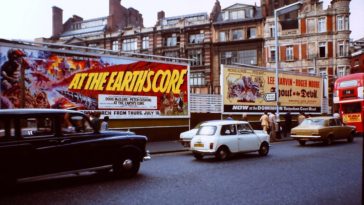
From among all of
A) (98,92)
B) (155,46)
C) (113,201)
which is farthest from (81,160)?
(155,46)

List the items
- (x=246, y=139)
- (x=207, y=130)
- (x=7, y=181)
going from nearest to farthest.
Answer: (x=7, y=181), (x=207, y=130), (x=246, y=139)

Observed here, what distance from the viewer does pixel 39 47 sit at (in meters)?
17.4

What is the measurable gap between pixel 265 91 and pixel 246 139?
49.0 feet

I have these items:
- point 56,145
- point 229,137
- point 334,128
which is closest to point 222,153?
point 229,137

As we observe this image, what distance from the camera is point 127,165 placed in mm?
10008

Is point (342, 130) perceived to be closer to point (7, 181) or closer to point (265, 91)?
point (265, 91)

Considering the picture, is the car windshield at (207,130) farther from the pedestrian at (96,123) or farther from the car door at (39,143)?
the car door at (39,143)

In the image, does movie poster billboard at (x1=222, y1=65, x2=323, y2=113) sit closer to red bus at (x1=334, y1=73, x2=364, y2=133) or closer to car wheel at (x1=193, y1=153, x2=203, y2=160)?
red bus at (x1=334, y1=73, x2=364, y2=133)

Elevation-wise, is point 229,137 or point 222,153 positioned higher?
point 229,137

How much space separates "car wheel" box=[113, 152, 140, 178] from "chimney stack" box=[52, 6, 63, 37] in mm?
58861

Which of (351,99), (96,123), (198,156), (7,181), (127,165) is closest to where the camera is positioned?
(7,181)

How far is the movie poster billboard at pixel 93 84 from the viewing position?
54.9 ft

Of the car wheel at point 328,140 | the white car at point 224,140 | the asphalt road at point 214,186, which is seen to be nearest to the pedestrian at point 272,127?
the car wheel at point 328,140

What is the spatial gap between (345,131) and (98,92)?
1361 cm
